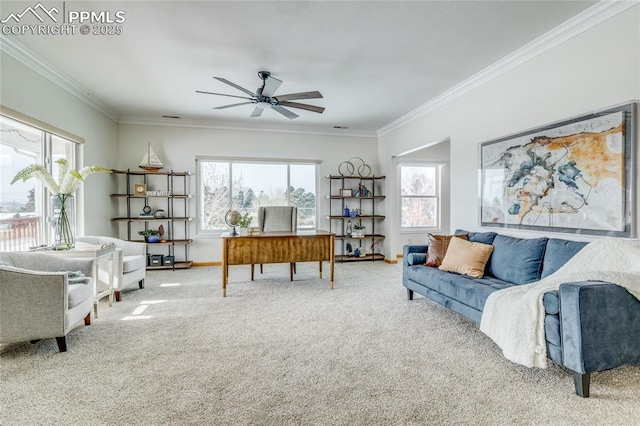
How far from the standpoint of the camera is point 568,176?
2.78 meters

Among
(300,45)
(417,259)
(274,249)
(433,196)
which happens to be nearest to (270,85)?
(300,45)

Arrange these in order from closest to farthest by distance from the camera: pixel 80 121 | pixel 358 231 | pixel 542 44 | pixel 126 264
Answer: pixel 542 44 < pixel 126 264 < pixel 80 121 < pixel 358 231

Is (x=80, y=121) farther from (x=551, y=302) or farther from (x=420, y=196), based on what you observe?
(x=420, y=196)

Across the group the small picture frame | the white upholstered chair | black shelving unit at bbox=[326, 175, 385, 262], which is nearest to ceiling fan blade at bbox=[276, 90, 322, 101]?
the white upholstered chair

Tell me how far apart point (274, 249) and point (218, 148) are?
2.83 metres

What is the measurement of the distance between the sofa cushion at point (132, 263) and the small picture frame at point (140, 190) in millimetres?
1684

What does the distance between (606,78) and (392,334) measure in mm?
2631

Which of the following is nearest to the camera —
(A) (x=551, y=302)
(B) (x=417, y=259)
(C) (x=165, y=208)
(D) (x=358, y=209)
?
(A) (x=551, y=302)

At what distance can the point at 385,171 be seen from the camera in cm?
638

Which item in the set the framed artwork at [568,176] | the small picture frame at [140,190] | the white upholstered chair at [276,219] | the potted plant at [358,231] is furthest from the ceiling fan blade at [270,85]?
the potted plant at [358,231]

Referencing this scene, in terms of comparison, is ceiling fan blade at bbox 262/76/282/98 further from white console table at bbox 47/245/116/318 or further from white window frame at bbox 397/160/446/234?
white window frame at bbox 397/160/446/234

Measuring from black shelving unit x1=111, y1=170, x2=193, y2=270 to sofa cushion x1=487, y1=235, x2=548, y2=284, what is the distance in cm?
468

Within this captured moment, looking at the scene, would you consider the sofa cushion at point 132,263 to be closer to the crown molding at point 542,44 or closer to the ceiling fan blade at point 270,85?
the ceiling fan blade at point 270,85

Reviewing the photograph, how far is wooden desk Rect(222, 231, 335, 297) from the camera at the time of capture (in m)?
3.90
